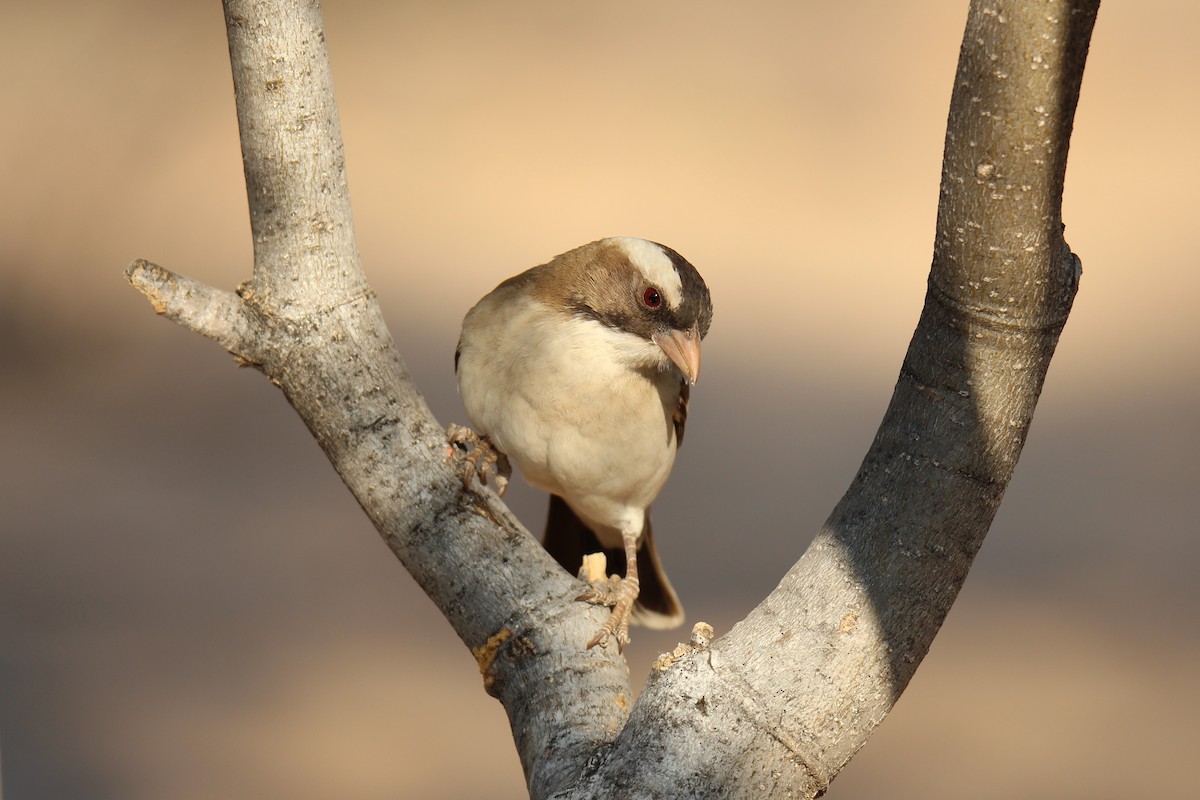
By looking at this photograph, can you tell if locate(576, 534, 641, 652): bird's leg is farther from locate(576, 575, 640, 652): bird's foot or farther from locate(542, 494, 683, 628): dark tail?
locate(542, 494, 683, 628): dark tail

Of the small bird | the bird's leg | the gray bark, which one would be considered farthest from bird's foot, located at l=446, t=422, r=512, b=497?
the gray bark

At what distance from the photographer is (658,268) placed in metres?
2.57

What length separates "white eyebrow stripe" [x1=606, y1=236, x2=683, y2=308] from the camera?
2.56 meters

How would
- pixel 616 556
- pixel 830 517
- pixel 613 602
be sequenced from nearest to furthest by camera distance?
1. pixel 830 517
2. pixel 613 602
3. pixel 616 556

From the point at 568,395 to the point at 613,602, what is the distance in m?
0.58

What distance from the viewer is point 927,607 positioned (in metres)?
1.53

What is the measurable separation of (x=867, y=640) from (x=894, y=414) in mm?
267

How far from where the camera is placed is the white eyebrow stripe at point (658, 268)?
2.56m

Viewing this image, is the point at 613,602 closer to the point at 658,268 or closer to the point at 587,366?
the point at 587,366

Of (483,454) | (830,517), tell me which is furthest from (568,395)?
(830,517)

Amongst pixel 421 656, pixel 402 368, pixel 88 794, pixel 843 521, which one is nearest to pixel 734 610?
pixel 421 656

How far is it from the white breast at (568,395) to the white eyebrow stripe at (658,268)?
119 mm

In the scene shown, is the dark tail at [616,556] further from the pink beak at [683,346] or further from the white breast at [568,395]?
the pink beak at [683,346]

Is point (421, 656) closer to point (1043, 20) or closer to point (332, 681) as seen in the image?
point (332, 681)
